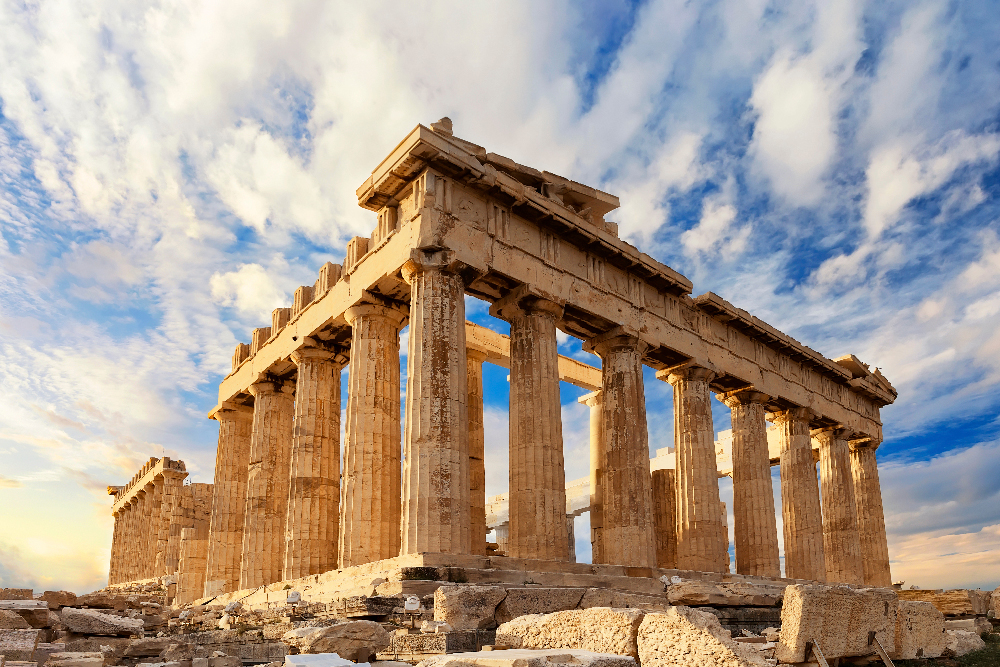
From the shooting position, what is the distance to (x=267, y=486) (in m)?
26.1

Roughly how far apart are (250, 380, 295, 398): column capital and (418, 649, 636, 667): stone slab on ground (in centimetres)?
2104

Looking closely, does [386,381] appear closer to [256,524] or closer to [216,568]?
[256,524]

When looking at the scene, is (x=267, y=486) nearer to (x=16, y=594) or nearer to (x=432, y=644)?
(x=16, y=594)

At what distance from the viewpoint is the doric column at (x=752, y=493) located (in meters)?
27.3

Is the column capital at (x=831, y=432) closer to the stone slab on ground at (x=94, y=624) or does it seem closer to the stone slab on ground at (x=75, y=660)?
the stone slab on ground at (x=94, y=624)

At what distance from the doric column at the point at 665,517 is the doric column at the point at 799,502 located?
516 cm

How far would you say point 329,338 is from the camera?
24.0m

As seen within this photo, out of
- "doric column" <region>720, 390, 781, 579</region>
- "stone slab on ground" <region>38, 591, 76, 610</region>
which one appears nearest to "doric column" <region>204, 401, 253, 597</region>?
"stone slab on ground" <region>38, 591, 76, 610</region>

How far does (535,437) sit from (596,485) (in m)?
5.07

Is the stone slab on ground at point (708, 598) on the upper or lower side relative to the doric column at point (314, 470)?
lower

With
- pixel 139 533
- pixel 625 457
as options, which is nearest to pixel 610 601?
pixel 625 457

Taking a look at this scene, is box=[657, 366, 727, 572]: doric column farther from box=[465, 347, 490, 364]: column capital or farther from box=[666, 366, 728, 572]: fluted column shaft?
box=[465, 347, 490, 364]: column capital

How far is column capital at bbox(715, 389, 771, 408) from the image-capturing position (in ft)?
94.3

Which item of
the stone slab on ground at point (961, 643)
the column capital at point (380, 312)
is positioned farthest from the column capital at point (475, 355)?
the stone slab on ground at point (961, 643)
